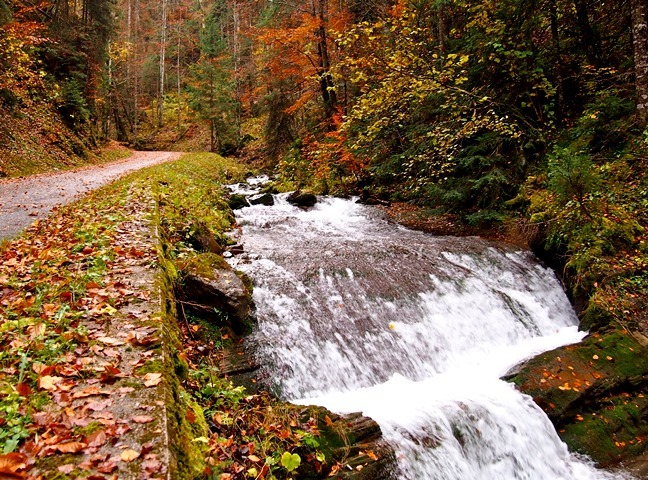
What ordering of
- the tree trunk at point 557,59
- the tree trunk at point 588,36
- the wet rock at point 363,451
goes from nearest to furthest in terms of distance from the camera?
the wet rock at point 363,451 < the tree trunk at point 588,36 < the tree trunk at point 557,59

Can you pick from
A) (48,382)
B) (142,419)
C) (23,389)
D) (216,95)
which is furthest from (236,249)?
(216,95)

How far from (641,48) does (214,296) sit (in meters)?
9.41


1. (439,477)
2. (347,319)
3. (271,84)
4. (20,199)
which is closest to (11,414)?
(439,477)

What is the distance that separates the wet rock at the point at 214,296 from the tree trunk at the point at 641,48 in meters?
8.67

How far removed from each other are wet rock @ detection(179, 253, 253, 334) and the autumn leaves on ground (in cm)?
18

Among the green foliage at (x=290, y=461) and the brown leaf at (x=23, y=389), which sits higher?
the brown leaf at (x=23, y=389)

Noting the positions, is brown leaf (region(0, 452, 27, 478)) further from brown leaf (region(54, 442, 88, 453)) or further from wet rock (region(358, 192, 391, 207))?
wet rock (region(358, 192, 391, 207))

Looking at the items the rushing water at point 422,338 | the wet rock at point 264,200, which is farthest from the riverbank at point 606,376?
the wet rock at point 264,200

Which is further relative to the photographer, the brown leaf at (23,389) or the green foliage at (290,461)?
the green foliage at (290,461)

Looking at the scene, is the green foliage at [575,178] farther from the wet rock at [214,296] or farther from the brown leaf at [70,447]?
the brown leaf at [70,447]

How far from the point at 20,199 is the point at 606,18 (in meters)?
16.0

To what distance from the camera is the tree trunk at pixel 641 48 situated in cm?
755

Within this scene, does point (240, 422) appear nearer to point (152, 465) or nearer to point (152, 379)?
point (152, 379)

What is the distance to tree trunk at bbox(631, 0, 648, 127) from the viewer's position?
24.8 feet
